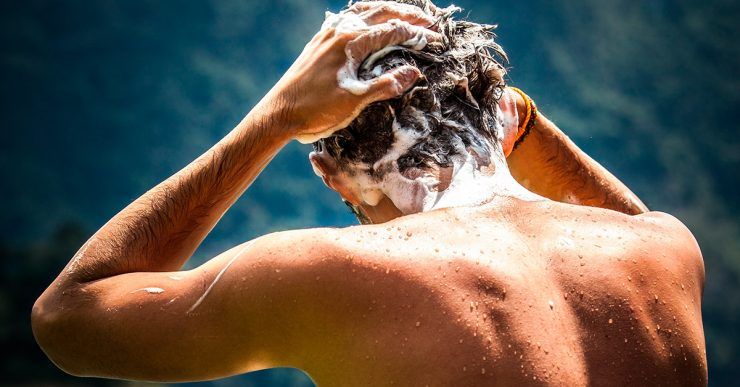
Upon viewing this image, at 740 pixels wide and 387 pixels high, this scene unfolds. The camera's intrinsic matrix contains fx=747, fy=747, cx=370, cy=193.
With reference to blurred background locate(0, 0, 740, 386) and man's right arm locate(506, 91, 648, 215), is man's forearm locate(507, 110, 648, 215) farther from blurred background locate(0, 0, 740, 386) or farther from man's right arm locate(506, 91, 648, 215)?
blurred background locate(0, 0, 740, 386)

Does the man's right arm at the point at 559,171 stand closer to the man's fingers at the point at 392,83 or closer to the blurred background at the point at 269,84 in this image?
the man's fingers at the point at 392,83

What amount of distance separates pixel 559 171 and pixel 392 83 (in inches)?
31.8

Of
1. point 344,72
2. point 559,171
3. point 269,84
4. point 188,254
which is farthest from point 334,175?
point 269,84

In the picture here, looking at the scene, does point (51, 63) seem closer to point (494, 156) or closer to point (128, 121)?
point (128, 121)

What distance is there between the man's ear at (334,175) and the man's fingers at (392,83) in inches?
7.1

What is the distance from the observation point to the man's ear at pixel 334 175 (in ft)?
4.92

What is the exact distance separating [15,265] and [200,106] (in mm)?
2564

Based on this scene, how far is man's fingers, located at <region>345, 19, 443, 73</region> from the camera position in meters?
1.46

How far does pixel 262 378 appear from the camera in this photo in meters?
7.66

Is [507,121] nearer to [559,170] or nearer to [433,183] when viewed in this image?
[433,183]

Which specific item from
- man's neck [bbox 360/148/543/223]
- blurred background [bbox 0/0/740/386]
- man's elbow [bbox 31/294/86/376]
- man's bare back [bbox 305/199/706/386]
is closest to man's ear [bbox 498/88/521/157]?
man's neck [bbox 360/148/543/223]

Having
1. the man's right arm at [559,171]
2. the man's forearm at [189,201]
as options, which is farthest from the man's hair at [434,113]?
the man's right arm at [559,171]

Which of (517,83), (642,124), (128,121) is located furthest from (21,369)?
(642,124)

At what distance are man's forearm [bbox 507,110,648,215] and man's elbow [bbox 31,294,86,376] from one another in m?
1.25
